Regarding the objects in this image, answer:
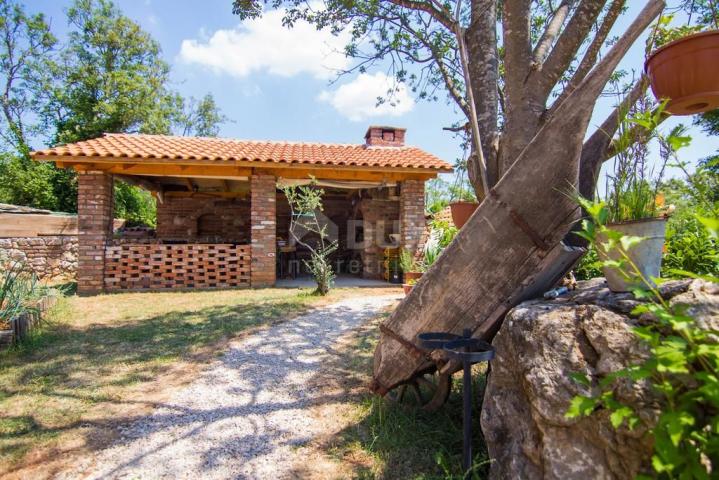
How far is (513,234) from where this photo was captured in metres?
1.73

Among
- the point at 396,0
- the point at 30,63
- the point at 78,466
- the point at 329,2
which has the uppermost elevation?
the point at 30,63

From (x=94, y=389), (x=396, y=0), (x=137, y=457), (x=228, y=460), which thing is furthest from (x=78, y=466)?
(x=396, y=0)

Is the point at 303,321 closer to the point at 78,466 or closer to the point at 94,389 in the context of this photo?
the point at 94,389

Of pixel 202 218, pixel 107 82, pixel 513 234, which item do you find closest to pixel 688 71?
pixel 513 234

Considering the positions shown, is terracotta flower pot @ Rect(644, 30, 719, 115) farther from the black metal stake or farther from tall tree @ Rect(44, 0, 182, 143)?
tall tree @ Rect(44, 0, 182, 143)

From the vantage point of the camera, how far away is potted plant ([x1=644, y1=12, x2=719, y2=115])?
1.54 meters

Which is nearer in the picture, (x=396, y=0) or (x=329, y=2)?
(x=396, y=0)

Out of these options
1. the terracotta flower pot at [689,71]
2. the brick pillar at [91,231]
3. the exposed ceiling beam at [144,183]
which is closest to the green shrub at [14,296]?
the brick pillar at [91,231]

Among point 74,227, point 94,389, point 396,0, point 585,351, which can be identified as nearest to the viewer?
point 585,351

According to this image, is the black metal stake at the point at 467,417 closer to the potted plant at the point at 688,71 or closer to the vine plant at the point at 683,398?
the vine plant at the point at 683,398

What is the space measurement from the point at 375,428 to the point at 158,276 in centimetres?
703

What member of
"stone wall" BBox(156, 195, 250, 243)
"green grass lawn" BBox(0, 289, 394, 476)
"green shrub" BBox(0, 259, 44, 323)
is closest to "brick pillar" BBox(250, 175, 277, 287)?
"green grass lawn" BBox(0, 289, 394, 476)

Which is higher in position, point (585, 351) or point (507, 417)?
point (585, 351)

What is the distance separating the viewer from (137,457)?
2.06 metres
